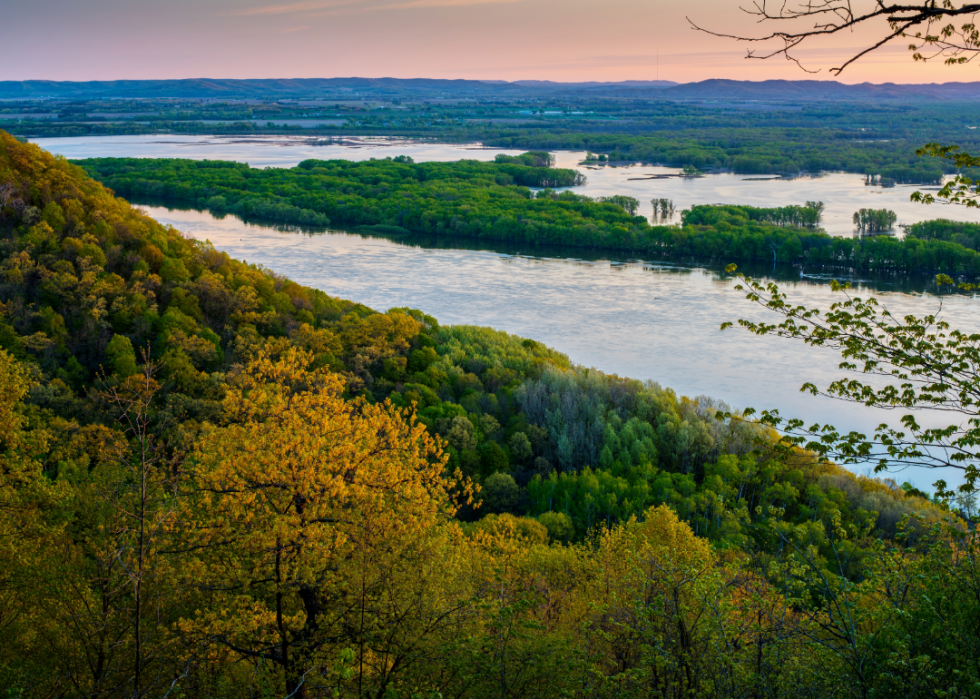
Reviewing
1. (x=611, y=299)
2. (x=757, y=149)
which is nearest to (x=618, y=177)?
(x=757, y=149)

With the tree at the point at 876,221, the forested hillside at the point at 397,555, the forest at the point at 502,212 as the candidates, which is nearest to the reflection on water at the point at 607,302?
the forest at the point at 502,212

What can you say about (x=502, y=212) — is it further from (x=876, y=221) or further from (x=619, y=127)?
(x=619, y=127)

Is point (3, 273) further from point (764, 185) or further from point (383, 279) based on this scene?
point (764, 185)

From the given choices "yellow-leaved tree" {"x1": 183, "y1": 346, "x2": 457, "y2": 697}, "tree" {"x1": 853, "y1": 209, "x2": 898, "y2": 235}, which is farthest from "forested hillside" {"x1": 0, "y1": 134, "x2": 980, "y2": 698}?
"tree" {"x1": 853, "y1": 209, "x2": 898, "y2": 235}

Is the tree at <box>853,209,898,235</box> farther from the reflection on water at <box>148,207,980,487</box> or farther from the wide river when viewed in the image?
the reflection on water at <box>148,207,980,487</box>

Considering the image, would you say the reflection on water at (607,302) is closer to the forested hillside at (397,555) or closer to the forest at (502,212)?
the forest at (502,212)

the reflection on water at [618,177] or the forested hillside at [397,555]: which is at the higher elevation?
the reflection on water at [618,177]
